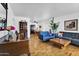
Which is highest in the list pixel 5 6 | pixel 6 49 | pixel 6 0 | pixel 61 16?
pixel 6 0

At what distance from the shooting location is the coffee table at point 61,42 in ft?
6.51

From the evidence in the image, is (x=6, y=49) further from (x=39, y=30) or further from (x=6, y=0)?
(x=6, y=0)

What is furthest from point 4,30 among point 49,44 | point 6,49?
point 49,44

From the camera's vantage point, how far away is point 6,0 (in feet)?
6.19

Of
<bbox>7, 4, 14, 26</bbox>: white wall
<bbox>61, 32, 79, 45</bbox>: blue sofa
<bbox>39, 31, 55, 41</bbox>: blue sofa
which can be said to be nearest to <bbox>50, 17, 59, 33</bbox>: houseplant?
<bbox>39, 31, 55, 41</bbox>: blue sofa

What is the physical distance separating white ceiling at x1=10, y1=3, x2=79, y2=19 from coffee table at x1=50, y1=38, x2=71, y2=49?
55 cm

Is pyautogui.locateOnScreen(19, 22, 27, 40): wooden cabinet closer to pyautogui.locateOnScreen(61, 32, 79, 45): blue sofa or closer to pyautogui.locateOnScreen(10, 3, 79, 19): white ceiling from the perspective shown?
pyautogui.locateOnScreen(10, 3, 79, 19): white ceiling

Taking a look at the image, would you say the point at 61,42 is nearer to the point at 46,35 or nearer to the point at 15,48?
the point at 46,35

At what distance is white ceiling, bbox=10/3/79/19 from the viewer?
6.29 feet

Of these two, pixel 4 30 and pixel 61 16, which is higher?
pixel 61 16

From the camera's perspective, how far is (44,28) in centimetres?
203

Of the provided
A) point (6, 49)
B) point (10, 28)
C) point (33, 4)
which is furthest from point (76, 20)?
point (6, 49)

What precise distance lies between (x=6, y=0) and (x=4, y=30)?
61 centimetres

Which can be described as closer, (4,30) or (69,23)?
(4,30)
